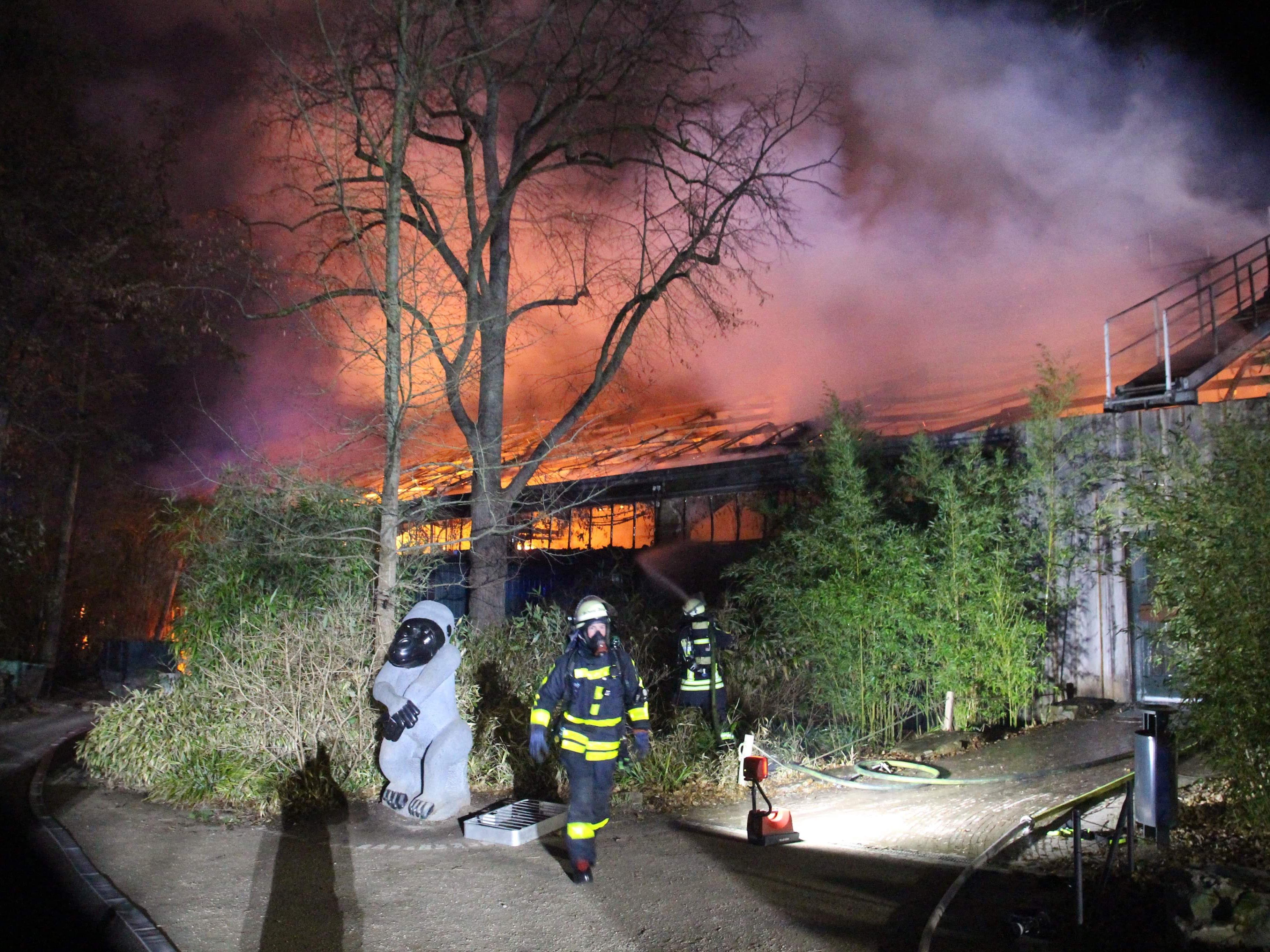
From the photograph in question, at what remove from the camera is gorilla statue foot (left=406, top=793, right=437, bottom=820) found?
6.97 metres

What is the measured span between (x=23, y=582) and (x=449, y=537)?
11.1 metres

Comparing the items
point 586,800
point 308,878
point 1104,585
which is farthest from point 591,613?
point 1104,585

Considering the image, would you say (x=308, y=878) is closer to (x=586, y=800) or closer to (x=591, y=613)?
(x=586, y=800)

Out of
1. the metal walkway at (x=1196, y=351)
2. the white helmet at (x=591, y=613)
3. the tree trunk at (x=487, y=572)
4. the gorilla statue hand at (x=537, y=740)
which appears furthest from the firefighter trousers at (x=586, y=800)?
the metal walkway at (x=1196, y=351)

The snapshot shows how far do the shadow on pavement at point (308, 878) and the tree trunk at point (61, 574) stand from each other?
1456 cm

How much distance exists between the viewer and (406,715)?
22.6 feet

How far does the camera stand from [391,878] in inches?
227

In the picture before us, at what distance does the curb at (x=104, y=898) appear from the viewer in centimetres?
462

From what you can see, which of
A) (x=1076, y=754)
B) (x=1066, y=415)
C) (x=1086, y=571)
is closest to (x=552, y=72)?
(x=1066, y=415)

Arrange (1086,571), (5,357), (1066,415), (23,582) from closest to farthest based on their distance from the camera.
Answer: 1. (1086,571)
2. (1066,415)
3. (5,357)
4. (23,582)

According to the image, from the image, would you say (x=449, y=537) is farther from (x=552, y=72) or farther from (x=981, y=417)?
(x=981, y=417)

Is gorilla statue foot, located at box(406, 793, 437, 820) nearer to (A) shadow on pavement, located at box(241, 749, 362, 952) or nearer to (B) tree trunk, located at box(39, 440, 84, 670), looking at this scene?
(A) shadow on pavement, located at box(241, 749, 362, 952)

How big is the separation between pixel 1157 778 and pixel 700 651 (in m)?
4.82

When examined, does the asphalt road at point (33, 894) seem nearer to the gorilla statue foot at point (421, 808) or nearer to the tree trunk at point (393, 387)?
the gorilla statue foot at point (421, 808)
